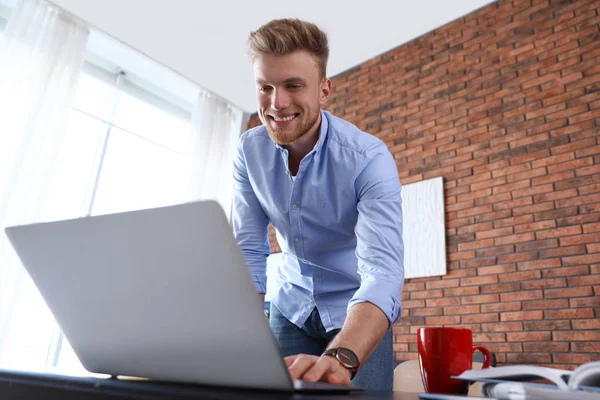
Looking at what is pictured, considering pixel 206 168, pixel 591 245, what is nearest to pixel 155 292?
pixel 591 245

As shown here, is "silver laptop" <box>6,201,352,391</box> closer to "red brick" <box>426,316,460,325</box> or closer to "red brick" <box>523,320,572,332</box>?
"red brick" <box>523,320,572,332</box>

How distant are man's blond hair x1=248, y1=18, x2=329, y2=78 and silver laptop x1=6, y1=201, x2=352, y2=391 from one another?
82cm

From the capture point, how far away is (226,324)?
0.45 metres

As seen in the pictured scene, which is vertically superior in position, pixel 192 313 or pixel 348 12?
pixel 348 12

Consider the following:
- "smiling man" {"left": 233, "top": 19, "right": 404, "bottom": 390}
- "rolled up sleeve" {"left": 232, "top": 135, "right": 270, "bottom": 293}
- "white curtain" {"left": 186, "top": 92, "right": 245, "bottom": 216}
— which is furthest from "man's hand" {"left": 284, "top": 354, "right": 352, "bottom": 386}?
"white curtain" {"left": 186, "top": 92, "right": 245, "bottom": 216}

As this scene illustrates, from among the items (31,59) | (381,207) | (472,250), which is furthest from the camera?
(31,59)

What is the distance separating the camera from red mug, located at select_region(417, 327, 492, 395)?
0.75 m

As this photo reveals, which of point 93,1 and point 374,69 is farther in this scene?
point 374,69

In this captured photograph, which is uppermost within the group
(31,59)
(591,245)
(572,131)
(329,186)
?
(31,59)

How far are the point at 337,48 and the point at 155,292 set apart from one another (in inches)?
165

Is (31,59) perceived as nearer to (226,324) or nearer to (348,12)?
(348,12)

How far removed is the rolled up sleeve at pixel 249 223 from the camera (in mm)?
1413

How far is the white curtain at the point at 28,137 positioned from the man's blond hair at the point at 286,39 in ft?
9.71

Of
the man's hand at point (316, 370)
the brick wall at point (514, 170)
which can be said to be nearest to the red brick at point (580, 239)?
the brick wall at point (514, 170)
